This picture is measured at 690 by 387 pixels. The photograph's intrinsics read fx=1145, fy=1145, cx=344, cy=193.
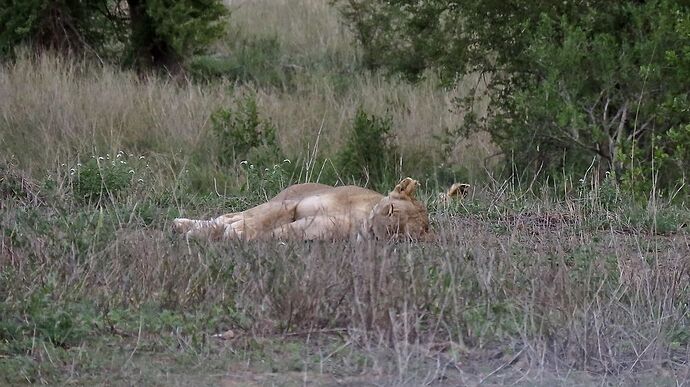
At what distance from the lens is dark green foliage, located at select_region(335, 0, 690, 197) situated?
1023cm

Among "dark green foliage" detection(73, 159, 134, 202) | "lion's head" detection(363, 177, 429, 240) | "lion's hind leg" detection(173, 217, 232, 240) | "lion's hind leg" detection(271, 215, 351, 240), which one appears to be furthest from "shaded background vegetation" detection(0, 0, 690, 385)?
"lion's hind leg" detection(271, 215, 351, 240)

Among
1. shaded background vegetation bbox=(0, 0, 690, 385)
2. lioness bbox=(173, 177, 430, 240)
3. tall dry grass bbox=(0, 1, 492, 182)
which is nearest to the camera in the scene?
shaded background vegetation bbox=(0, 0, 690, 385)

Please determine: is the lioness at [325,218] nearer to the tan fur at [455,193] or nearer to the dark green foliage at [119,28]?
the tan fur at [455,193]

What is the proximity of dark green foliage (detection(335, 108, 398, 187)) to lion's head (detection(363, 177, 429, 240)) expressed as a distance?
4475 mm

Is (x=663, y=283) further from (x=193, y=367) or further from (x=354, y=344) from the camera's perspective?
(x=193, y=367)

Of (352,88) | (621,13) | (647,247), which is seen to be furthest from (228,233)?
(352,88)

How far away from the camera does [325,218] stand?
6.61 m

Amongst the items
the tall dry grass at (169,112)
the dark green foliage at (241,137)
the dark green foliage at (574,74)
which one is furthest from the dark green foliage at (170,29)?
the dark green foliage at (574,74)

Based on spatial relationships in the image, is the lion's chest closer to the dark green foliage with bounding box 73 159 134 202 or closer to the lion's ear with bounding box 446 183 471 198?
the lion's ear with bounding box 446 183 471 198

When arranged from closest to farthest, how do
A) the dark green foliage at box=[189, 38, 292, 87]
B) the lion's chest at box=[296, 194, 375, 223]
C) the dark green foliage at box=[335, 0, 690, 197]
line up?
the lion's chest at box=[296, 194, 375, 223], the dark green foliage at box=[335, 0, 690, 197], the dark green foliage at box=[189, 38, 292, 87]

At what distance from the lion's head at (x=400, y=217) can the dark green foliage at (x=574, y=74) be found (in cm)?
308

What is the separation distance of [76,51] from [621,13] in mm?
9369

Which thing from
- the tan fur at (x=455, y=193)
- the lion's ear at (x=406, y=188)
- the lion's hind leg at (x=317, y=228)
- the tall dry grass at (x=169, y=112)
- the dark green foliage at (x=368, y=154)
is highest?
the lion's ear at (x=406, y=188)

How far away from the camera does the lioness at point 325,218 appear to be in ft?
21.1
